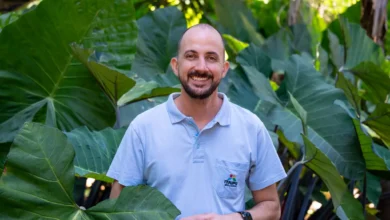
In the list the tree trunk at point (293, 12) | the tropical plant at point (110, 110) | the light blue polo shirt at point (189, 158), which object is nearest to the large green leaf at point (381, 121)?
the tropical plant at point (110, 110)

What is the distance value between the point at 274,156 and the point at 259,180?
8 cm

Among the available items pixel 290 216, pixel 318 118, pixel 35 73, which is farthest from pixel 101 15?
pixel 290 216

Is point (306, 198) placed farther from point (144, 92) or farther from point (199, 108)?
point (199, 108)

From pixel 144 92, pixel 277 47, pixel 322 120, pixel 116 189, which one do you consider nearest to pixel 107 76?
pixel 144 92

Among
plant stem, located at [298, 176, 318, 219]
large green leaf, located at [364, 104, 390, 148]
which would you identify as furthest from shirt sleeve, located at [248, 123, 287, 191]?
plant stem, located at [298, 176, 318, 219]

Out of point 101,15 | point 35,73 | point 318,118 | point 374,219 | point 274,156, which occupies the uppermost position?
point 101,15

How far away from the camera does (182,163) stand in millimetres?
1892

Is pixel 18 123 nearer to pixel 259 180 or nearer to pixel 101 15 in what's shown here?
pixel 101 15

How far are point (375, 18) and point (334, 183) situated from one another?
243cm

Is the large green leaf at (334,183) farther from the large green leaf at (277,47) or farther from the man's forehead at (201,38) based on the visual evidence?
the large green leaf at (277,47)

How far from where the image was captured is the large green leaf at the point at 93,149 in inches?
94.7

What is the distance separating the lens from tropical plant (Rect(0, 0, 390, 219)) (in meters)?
1.96

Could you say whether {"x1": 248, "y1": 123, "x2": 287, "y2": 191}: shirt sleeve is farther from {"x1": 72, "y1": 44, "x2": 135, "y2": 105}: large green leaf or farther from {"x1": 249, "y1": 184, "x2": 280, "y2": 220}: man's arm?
{"x1": 72, "y1": 44, "x2": 135, "y2": 105}: large green leaf

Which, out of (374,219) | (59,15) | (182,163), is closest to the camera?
(182,163)
